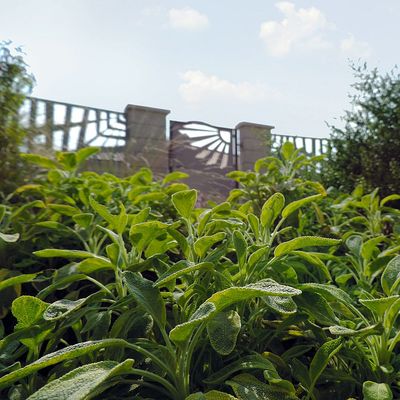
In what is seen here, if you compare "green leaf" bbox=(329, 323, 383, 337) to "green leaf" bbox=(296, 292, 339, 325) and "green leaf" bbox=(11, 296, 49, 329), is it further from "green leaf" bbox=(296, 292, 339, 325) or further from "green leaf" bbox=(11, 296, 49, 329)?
"green leaf" bbox=(11, 296, 49, 329)

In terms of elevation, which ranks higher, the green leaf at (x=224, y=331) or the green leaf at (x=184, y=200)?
the green leaf at (x=184, y=200)

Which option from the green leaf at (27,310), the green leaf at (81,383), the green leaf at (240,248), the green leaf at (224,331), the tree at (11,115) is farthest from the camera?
the tree at (11,115)

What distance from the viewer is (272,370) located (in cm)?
77

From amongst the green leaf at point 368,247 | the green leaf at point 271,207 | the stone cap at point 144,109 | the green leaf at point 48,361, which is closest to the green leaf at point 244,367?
the green leaf at point 48,361

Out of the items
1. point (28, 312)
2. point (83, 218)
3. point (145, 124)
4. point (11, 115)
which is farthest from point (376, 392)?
point (145, 124)

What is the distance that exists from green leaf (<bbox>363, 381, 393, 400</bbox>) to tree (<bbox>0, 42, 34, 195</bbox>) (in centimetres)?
187

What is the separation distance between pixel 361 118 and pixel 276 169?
1690 millimetres

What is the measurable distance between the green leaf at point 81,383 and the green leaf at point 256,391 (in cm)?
17

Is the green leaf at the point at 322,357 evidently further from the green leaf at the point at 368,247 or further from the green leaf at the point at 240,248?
the green leaf at the point at 368,247

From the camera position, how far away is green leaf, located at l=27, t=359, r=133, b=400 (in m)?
0.58

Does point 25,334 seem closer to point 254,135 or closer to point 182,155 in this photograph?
point 182,155

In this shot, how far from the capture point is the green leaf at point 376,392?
76 centimetres

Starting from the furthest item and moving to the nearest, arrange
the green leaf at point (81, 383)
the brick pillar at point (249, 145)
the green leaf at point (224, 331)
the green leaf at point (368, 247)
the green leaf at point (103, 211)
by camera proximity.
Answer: the brick pillar at point (249, 145), the green leaf at point (368, 247), the green leaf at point (103, 211), the green leaf at point (224, 331), the green leaf at point (81, 383)

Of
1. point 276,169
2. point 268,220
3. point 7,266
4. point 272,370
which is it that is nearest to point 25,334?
point 272,370
